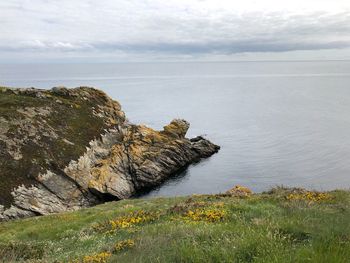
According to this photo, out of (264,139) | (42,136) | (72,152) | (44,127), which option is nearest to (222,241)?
(72,152)

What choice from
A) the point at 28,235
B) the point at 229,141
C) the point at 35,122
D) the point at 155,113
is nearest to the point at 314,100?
the point at 155,113

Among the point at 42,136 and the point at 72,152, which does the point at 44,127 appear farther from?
the point at 72,152

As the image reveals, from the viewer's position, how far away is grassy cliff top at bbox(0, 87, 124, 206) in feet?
157

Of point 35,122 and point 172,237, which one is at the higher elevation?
point 172,237

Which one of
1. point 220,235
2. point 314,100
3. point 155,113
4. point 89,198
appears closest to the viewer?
point 220,235

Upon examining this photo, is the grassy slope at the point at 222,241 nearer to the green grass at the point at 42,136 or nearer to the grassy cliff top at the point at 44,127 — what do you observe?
the green grass at the point at 42,136

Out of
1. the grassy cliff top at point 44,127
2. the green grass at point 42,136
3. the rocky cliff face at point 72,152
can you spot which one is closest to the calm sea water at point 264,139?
the rocky cliff face at point 72,152

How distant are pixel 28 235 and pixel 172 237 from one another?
15.6 m

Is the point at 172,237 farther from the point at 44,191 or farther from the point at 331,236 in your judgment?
the point at 44,191

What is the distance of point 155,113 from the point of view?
13962 centimetres

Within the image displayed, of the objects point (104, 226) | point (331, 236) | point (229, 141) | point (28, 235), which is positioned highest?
point (331, 236)

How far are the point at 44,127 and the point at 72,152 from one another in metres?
6.14

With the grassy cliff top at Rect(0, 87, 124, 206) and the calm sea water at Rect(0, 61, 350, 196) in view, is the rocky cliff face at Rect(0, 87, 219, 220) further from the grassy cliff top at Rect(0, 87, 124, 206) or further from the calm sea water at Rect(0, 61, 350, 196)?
the calm sea water at Rect(0, 61, 350, 196)

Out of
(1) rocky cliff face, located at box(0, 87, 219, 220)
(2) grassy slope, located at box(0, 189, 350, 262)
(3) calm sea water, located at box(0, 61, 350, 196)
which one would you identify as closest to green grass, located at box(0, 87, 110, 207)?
(1) rocky cliff face, located at box(0, 87, 219, 220)
